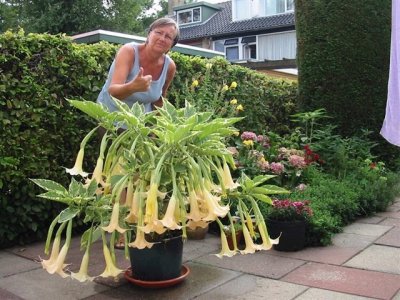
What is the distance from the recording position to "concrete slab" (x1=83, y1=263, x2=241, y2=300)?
2.89 meters

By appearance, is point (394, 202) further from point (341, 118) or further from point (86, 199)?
point (86, 199)

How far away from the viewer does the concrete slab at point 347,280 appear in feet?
9.67

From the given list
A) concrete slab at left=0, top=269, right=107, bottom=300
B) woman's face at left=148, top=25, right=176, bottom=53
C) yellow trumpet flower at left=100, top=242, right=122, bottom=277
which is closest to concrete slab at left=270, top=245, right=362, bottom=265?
concrete slab at left=0, top=269, right=107, bottom=300

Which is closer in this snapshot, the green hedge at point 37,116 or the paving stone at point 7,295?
the paving stone at point 7,295

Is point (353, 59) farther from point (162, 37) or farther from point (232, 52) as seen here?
point (232, 52)

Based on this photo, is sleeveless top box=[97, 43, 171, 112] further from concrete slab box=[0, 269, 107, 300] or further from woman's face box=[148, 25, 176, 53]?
concrete slab box=[0, 269, 107, 300]

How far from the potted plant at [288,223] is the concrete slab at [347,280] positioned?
36 cm

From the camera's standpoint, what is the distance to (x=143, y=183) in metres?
2.56

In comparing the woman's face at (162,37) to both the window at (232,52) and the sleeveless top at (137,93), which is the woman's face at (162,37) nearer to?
the sleeveless top at (137,93)

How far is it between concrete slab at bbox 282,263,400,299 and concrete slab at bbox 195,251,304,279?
9 cm

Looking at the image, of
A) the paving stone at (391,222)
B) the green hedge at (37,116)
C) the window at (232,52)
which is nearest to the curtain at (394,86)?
the paving stone at (391,222)

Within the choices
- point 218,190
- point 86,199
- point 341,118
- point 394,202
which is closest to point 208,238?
point 218,190

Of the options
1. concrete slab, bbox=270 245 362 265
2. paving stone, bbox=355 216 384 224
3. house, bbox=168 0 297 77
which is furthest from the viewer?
house, bbox=168 0 297 77

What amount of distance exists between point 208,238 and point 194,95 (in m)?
1.91
